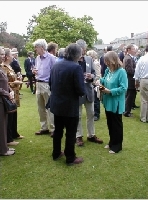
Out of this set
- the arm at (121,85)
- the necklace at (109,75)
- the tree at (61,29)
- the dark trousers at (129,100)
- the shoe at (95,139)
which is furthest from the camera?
the tree at (61,29)

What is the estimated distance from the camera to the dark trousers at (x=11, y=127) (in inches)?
177

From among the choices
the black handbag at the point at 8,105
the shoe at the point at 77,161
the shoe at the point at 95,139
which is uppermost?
the black handbag at the point at 8,105

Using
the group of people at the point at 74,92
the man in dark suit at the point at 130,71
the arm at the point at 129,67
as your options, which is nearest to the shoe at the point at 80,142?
the group of people at the point at 74,92

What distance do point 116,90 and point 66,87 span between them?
3.09ft

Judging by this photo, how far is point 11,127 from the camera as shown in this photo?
15.7ft

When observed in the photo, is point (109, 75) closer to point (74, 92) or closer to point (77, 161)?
point (74, 92)

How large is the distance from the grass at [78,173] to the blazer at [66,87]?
0.89m

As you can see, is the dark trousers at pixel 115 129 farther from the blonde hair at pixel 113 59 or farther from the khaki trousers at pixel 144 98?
the khaki trousers at pixel 144 98

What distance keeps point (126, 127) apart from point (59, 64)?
2.92 m

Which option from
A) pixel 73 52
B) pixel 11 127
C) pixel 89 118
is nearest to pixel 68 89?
pixel 73 52

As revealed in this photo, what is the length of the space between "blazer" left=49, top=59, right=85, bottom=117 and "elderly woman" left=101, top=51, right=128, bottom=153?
0.73 meters

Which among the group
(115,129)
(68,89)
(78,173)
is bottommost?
(78,173)

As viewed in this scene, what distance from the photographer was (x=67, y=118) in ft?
11.5

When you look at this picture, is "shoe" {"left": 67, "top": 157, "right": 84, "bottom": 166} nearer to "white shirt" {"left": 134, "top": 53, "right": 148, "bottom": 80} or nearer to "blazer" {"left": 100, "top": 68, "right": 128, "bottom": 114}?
"blazer" {"left": 100, "top": 68, "right": 128, "bottom": 114}
